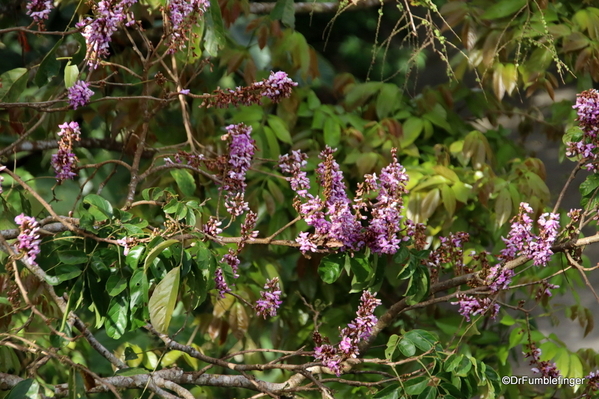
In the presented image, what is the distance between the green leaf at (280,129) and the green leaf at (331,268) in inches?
28.7

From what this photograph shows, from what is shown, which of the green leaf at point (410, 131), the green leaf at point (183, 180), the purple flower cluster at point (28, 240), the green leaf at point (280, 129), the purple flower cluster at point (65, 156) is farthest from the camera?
the green leaf at point (410, 131)

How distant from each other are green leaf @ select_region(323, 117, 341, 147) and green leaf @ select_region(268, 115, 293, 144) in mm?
111

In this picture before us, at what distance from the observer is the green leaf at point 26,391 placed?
0.93 meters

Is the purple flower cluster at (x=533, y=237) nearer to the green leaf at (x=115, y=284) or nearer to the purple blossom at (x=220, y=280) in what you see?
the purple blossom at (x=220, y=280)

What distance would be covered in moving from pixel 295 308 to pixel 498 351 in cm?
59

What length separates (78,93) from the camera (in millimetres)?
1144

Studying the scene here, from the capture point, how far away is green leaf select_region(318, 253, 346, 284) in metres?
1.13

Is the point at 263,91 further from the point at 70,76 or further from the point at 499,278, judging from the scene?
the point at 499,278

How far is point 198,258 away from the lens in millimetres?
1034

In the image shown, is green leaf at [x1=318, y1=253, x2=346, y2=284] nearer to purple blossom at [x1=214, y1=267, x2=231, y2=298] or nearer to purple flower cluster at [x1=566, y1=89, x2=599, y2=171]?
purple blossom at [x1=214, y1=267, x2=231, y2=298]

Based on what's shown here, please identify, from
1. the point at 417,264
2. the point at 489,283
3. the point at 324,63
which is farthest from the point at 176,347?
→ the point at 324,63

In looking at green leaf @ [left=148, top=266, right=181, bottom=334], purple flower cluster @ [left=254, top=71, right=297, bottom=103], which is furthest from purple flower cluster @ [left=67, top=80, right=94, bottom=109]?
green leaf @ [left=148, top=266, right=181, bottom=334]

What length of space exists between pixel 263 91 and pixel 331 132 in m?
0.80

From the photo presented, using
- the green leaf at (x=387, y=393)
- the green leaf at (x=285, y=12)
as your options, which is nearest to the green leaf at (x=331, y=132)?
the green leaf at (x=285, y=12)
